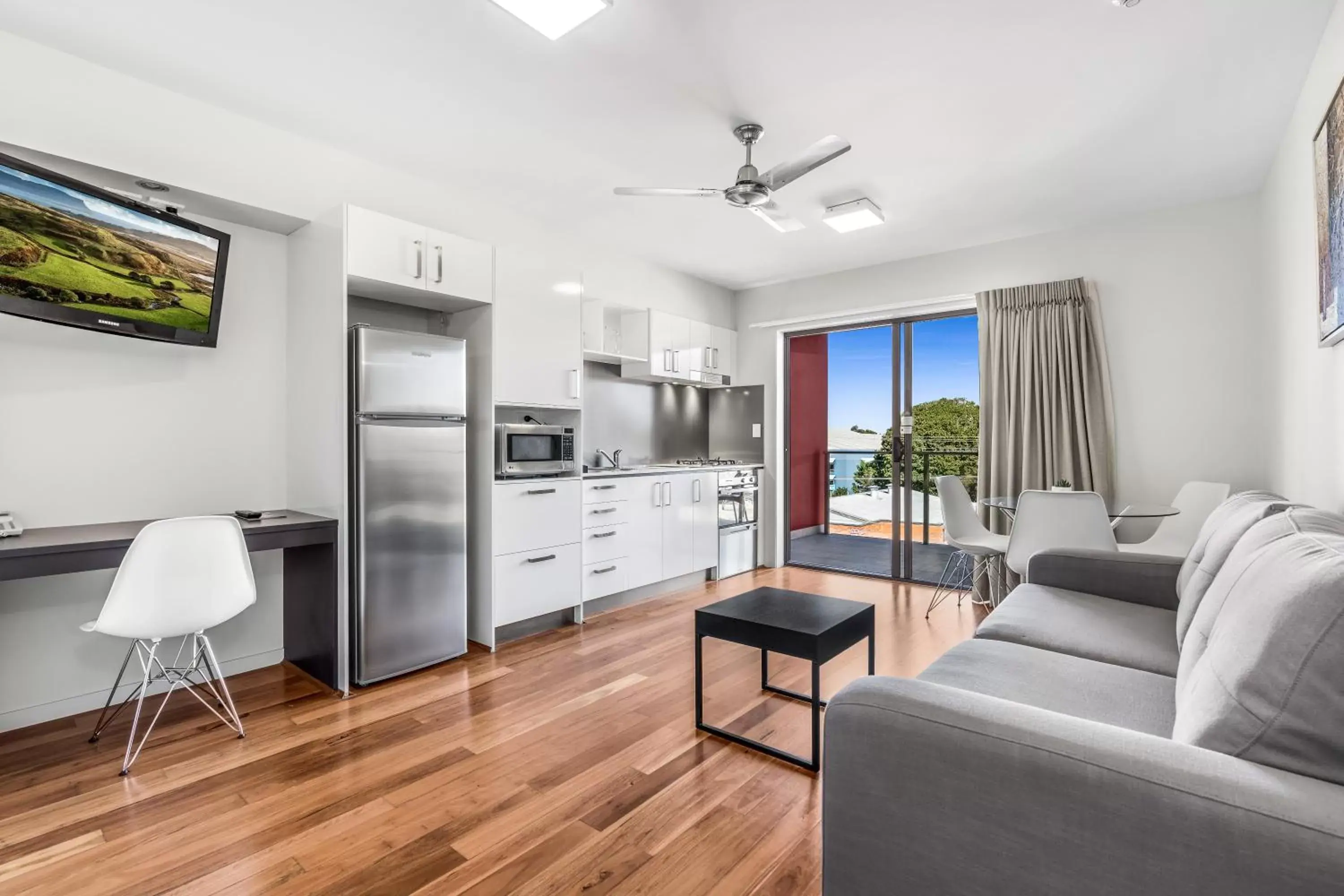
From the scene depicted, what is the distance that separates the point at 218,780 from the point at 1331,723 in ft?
9.51

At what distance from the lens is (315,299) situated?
10.3 feet

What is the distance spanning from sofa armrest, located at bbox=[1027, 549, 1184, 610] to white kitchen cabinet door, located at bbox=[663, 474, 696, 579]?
2551 millimetres

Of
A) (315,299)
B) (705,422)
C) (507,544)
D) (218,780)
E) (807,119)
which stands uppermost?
(807,119)

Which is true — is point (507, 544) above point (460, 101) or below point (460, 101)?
below

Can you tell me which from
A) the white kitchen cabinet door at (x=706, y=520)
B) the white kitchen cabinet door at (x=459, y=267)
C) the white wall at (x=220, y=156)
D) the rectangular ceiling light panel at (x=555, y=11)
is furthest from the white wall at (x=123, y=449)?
the white kitchen cabinet door at (x=706, y=520)

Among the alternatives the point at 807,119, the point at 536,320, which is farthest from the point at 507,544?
the point at 807,119

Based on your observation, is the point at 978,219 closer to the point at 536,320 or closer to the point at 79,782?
the point at 536,320

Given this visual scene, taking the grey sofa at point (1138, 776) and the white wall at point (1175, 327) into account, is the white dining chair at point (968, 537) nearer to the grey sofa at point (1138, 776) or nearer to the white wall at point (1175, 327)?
the white wall at point (1175, 327)

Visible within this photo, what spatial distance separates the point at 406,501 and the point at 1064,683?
2.80 m

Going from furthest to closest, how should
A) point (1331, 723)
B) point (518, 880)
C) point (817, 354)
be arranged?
point (817, 354), point (518, 880), point (1331, 723)

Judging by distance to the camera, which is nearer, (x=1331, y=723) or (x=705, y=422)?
(x=1331, y=723)

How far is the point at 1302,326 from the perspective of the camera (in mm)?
2723

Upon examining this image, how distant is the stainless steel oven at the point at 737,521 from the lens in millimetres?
5324

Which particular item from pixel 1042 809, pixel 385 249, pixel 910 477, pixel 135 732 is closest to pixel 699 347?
pixel 910 477
